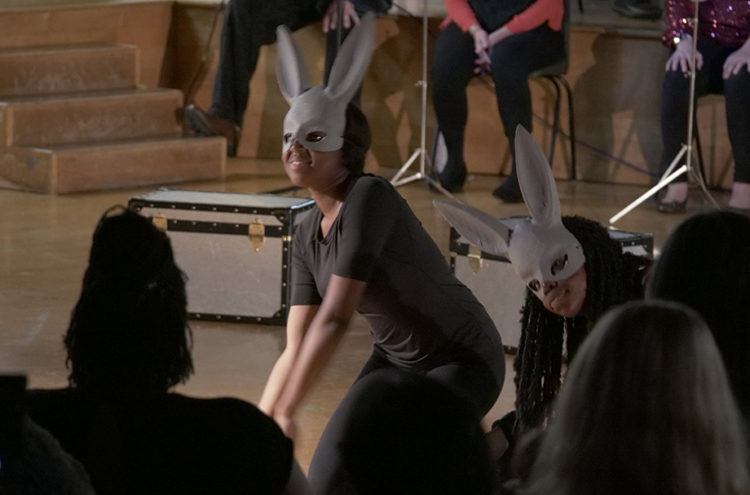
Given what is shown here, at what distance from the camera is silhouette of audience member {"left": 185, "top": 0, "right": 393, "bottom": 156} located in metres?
7.23

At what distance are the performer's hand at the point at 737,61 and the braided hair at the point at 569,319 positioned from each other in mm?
3700

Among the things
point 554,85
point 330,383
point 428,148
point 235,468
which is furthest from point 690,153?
point 235,468

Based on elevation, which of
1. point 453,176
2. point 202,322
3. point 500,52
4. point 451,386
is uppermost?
point 500,52

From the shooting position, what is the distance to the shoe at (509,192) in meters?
6.73

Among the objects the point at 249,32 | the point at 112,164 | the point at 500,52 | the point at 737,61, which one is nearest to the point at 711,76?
the point at 737,61

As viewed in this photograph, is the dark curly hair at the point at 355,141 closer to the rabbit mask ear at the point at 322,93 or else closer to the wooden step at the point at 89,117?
the rabbit mask ear at the point at 322,93

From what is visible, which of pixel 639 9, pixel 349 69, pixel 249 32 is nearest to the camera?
pixel 349 69

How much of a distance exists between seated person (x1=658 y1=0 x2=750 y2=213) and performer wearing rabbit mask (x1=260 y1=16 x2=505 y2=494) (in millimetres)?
3518

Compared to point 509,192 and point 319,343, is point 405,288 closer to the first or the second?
point 319,343

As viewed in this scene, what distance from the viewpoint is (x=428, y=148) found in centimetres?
763

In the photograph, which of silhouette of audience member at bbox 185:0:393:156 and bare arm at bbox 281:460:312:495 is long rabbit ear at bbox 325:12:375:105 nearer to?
bare arm at bbox 281:460:312:495

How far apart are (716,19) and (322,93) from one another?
11.5 ft

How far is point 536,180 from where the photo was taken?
2693mm

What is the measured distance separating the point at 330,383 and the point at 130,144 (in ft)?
11.4
